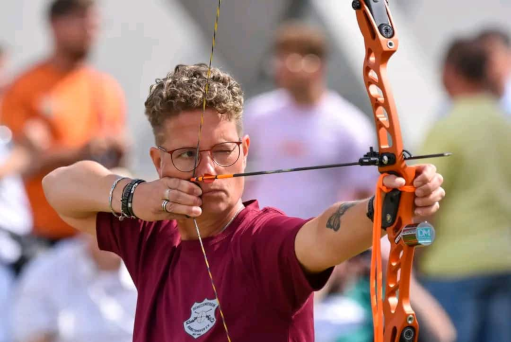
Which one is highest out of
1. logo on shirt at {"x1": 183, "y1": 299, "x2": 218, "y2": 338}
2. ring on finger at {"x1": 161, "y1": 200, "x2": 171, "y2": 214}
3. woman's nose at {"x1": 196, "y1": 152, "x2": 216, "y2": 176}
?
woman's nose at {"x1": 196, "y1": 152, "x2": 216, "y2": 176}

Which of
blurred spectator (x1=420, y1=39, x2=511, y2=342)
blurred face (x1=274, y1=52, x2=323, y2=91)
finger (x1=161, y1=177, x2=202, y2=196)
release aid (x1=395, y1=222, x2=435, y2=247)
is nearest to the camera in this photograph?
release aid (x1=395, y1=222, x2=435, y2=247)

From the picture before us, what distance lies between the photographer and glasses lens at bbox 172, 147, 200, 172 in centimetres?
257

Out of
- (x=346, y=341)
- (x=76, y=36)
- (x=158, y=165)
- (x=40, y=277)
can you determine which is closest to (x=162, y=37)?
(x=76, y=36)

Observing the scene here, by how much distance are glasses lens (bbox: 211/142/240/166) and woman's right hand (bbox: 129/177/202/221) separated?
0.11m

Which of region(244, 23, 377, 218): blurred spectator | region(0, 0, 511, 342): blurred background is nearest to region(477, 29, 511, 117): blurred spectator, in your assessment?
region(244, 23, 377, 218): blurred spectator

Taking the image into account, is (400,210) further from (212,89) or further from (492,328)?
(492,328)

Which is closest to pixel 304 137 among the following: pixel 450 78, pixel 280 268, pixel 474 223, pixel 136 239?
pixel 450 78

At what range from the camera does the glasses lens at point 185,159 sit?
2.57 metres

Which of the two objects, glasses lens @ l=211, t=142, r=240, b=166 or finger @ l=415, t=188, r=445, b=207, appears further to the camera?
glasses lens @ l=211, t=142, r=240, b=166

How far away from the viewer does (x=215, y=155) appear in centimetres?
256

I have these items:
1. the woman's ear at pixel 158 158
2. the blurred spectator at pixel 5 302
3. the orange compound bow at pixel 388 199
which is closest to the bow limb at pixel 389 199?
the orange compound bow at pixel 388 199

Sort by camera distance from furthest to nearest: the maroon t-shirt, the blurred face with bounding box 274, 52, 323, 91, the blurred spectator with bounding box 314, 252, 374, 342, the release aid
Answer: the blurred face with bounding box 274, 52, 323, 91 → the blurred spectator with bounding box 314, 252, 374, 342 → the maroon t-shirt → the release aid

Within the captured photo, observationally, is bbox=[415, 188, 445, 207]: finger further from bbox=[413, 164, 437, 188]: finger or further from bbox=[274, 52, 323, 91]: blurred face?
bbox=[274, 52, 323, 91]: blurred face

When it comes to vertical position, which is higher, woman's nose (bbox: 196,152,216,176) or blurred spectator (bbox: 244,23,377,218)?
blurred spectator (bbox: 244,23,377,218)
